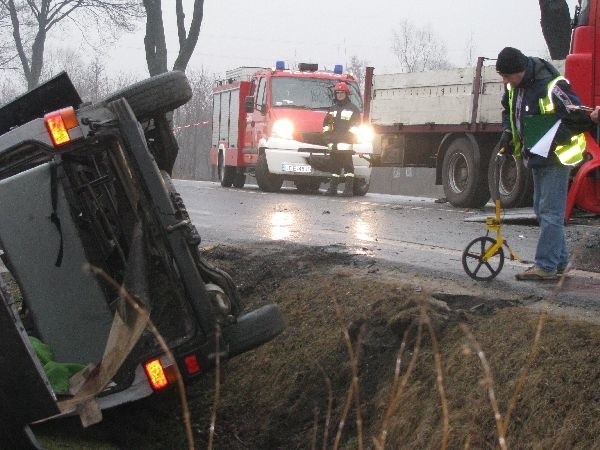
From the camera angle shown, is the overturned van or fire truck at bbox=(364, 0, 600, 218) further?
fire truck at bbox=(364, 0, 600, 218)

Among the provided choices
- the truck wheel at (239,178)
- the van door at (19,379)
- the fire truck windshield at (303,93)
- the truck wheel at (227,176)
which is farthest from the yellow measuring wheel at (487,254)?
the truck wheel at (227,176)

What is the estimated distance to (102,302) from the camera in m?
5.19

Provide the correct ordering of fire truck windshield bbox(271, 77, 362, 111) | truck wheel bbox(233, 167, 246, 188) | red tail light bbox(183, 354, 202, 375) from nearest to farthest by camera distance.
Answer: red tail light bbox(183, 354, 202, 375), fire truck windshield bbox(271, 77, 362, 111), truck wheel bbox(233, 167, 246, 188)

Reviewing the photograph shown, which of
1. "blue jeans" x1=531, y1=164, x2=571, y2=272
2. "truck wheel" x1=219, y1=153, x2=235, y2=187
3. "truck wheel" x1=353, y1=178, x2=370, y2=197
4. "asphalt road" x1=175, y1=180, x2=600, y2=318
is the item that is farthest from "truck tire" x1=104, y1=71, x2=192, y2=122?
"truck wheel" x1=219, y1=153, x2=235, y2=187

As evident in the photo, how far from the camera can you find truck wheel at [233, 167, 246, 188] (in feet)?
77.0

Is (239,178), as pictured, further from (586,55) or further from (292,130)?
(586,55)

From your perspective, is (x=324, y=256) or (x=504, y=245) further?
(x=324, y=256)

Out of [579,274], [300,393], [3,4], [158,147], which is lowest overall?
[300,393]

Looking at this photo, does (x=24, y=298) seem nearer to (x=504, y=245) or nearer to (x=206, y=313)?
(x=206, y=313)

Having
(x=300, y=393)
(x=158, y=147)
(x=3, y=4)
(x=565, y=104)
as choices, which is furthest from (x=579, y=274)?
(x=3, y=4)

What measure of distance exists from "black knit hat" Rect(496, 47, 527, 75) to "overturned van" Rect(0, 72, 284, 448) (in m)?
3.01

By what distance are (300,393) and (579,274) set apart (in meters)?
2.92

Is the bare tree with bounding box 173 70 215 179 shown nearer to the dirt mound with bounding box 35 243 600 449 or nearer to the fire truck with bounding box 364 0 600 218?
the fire truck with bounding box 364 0 600 218

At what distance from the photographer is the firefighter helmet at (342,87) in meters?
19.2
